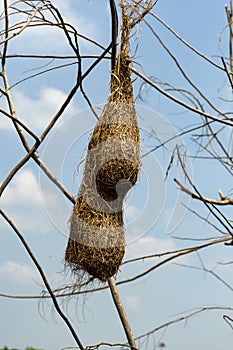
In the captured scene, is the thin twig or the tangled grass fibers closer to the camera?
the tangled grass fibers

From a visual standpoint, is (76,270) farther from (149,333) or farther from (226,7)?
(226,7)

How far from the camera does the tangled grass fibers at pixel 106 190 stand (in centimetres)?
156

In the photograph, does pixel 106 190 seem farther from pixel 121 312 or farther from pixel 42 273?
pixel 121 312

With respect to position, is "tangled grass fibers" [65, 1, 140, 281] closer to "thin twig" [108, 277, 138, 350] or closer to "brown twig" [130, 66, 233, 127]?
"brown twig" [130, 66, 233, 127]

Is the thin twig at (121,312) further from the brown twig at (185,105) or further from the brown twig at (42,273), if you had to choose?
the brown twig at (185,105)

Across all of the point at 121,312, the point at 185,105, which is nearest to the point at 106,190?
the point at 185,105

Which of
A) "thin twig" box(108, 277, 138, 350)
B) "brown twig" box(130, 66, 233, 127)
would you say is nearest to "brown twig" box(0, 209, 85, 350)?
"thin twig" box(108, 277, 138, 350)

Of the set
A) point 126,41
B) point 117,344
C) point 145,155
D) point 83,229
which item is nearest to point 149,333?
point 117,344

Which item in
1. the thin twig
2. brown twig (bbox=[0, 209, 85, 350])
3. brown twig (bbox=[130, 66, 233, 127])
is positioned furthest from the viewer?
the thin twig

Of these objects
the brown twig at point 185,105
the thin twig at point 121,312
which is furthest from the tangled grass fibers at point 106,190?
the thin twig at point 121,312

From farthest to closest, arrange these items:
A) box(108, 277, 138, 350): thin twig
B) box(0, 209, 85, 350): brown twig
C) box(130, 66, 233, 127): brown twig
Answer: box(108, 277, 138, 350): thin twig
box(0, 209, 85, 350): brown twig
box(130, 66, 233, 127): brown twig

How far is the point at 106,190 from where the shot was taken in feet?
5.26

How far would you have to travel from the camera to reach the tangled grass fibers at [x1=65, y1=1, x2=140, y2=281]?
1563 millimetres

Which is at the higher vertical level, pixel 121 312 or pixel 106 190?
pixel 106 190
